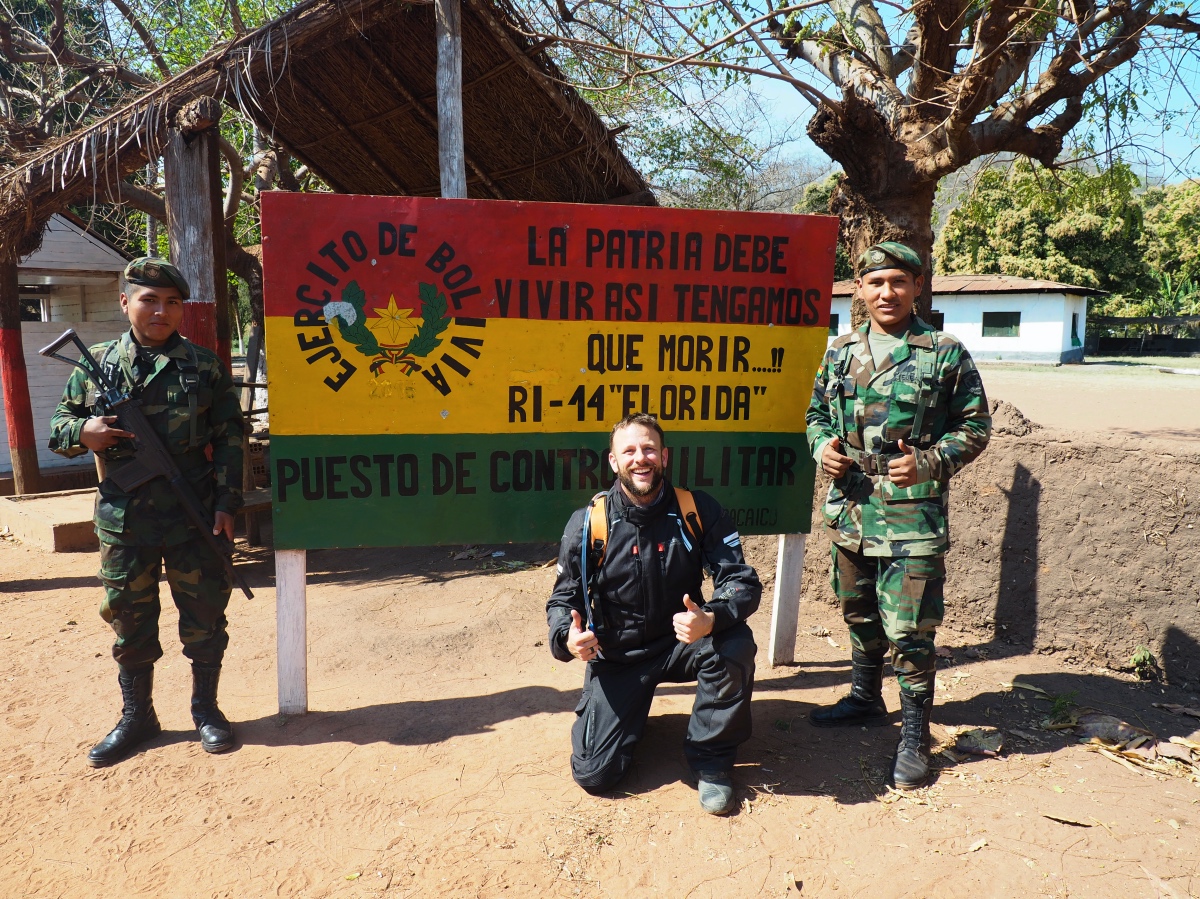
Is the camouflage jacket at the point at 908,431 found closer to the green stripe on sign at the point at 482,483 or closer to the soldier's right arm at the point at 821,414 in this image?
the soldier's right arm at the point at 821,414

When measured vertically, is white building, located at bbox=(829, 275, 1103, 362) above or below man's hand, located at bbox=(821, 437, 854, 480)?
above

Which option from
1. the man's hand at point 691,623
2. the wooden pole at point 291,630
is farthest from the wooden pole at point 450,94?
the man's hand at point 691,623

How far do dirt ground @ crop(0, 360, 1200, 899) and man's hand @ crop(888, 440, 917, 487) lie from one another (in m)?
1.07

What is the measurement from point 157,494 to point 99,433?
0.96 ft

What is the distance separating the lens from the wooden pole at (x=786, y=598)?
3.81 meters

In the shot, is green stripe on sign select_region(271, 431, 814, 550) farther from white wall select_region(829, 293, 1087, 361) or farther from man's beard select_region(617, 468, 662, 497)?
white wall select_region(829, 293, 1087, 361)

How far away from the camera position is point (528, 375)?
11.3ft

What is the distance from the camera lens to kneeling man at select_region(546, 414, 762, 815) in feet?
8.88

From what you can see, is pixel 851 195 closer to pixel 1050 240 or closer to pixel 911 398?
pixel 911 398

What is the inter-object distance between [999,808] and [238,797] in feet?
8.55

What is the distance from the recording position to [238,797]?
9.03ft

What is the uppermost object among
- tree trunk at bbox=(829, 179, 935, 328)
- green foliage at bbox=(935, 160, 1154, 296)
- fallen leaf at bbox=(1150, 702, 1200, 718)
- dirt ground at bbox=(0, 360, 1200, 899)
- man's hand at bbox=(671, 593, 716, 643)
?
green foliage at bbox=(935, 160, 1154, 296)

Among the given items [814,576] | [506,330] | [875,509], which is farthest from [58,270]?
[875,509]

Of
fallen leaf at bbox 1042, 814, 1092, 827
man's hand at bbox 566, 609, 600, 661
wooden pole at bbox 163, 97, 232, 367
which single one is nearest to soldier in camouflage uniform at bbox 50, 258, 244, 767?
man's hand at bbox 566, 609, 600, 661
